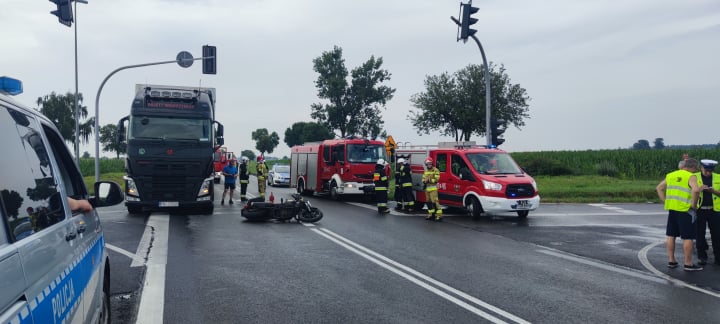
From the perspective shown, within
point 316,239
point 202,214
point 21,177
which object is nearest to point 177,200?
point 202,214

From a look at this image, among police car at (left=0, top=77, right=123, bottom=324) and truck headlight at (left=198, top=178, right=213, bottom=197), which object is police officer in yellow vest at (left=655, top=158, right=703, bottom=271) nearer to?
police car at (left=0, top=77, right=123, bottom=324)

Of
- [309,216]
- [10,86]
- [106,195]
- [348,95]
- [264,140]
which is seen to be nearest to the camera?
[10,86]

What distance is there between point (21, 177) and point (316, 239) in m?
9.43

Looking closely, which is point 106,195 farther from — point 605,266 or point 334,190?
point 334,190

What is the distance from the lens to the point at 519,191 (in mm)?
15562

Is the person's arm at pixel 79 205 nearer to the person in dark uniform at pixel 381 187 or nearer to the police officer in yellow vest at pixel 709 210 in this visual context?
the police officer in yellow vest at pixel 709 210

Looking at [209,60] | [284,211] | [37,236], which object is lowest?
[284,211]

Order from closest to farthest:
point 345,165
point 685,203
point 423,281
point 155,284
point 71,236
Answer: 1. point 71,236
2. point 155,284
3. point 423,281
4. point 685,203
5. point 345,165

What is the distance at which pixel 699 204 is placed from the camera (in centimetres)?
973

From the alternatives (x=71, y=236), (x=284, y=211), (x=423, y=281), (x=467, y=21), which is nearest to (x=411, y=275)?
(x=423, y=281)

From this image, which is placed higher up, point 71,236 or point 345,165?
point 345,165

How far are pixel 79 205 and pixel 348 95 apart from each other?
70235 mm

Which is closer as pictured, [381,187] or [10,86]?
[10,86]

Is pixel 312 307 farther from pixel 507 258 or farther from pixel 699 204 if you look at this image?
pixel 699 204
